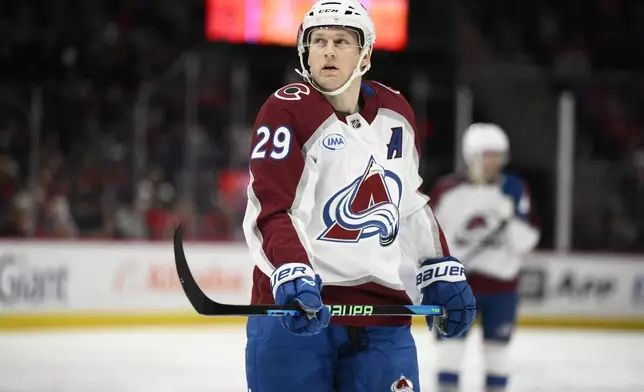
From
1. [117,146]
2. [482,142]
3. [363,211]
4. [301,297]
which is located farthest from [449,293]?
[117,146]

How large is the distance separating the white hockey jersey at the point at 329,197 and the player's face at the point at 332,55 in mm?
46

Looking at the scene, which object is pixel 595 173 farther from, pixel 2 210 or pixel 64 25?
pixel 64 25

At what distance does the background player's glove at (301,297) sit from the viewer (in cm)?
212

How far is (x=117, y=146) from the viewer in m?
9.35

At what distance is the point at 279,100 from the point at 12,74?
9450mm

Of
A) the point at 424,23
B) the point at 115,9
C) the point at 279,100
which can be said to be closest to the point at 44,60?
the point at 115,9

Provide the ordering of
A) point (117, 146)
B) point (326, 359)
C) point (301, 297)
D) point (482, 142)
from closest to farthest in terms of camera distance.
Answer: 1. point (301, 297)
2. point (326, 359)
3. point (482, 142)
4. point (117, 146)

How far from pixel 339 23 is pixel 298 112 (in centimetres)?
23

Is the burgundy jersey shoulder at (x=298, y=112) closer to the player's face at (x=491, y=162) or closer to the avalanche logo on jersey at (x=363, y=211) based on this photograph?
the avalanche logo on jersey at (x=363, y=211)

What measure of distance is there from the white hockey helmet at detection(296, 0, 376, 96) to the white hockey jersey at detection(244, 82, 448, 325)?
3.2 inches

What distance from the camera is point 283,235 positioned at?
2230 millimetres

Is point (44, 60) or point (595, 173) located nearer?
point (595, 173)

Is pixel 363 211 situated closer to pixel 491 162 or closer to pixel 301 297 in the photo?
pixel 301 297

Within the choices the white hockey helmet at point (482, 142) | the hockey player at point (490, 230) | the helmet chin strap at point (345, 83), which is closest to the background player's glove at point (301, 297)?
the helmet chin strap at point (345, 83)
